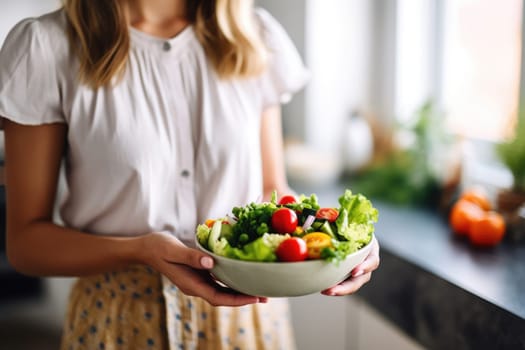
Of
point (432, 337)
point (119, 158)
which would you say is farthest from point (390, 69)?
point (119, 158)

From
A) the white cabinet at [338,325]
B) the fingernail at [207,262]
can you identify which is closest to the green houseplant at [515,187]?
the white cabinet at [338,325]

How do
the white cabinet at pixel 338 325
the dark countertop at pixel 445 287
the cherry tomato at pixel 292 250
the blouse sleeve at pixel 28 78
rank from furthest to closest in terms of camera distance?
the white cabinet at pixel 338 325 < the dark countertop at pixel 445 287 < the blouse sleeve at pixel 28 78 < the cherry tomato at pixel 292 250

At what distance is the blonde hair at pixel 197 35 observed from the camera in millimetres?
940

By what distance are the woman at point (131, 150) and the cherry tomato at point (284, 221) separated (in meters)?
0.20

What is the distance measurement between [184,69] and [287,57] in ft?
0.73

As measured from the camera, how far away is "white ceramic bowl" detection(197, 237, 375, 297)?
69 cm

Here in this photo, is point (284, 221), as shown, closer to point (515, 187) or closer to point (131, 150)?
point (131, 150)

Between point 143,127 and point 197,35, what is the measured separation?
209mm

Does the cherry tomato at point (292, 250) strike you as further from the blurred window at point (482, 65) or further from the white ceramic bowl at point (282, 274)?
the blurred window at point (482, 65)

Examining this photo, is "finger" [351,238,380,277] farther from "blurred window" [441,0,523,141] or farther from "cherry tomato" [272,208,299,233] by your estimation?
"blurred window" [441,0,523,141]

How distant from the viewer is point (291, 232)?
28.8 inches

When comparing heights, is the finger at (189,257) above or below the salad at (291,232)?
below

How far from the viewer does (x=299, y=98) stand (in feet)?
6.64

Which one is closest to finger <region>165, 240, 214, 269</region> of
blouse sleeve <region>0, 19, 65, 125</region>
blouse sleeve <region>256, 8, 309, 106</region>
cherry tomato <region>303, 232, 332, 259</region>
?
cherry tomato <region>303, 232, 332, 259</region>
